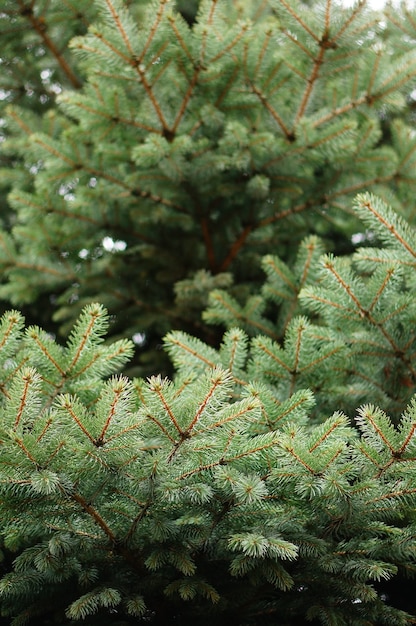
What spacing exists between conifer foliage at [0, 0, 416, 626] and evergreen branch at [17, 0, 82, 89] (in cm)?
2

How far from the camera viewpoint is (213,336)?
354cm

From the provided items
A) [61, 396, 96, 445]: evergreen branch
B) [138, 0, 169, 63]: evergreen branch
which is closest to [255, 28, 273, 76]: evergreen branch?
[138, 0, 169, 63]: evergreen branch

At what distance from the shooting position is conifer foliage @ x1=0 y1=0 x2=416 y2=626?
1562 millimetres

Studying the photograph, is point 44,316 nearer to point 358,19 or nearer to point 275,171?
point 275,171

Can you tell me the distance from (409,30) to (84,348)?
286 cm

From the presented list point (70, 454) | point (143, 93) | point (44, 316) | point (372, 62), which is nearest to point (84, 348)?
point (70, 454)

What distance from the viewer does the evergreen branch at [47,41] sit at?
13.1 feet

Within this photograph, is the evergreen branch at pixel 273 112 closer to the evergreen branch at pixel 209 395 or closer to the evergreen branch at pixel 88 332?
the evergreen branch at pixel 88 332

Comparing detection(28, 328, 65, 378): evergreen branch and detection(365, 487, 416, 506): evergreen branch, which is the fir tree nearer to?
detection(28, 328, 65, 378): evergreen branch

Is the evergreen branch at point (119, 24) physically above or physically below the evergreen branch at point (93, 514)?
above

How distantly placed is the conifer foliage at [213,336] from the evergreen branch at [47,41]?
0.9 inches

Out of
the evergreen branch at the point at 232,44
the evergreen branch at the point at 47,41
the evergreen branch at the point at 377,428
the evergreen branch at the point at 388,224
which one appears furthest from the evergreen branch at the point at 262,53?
the evergreen branch at the point at 377,428

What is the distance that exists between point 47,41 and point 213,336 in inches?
95.5

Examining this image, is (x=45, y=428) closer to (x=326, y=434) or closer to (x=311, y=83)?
(x=326, y=434)
